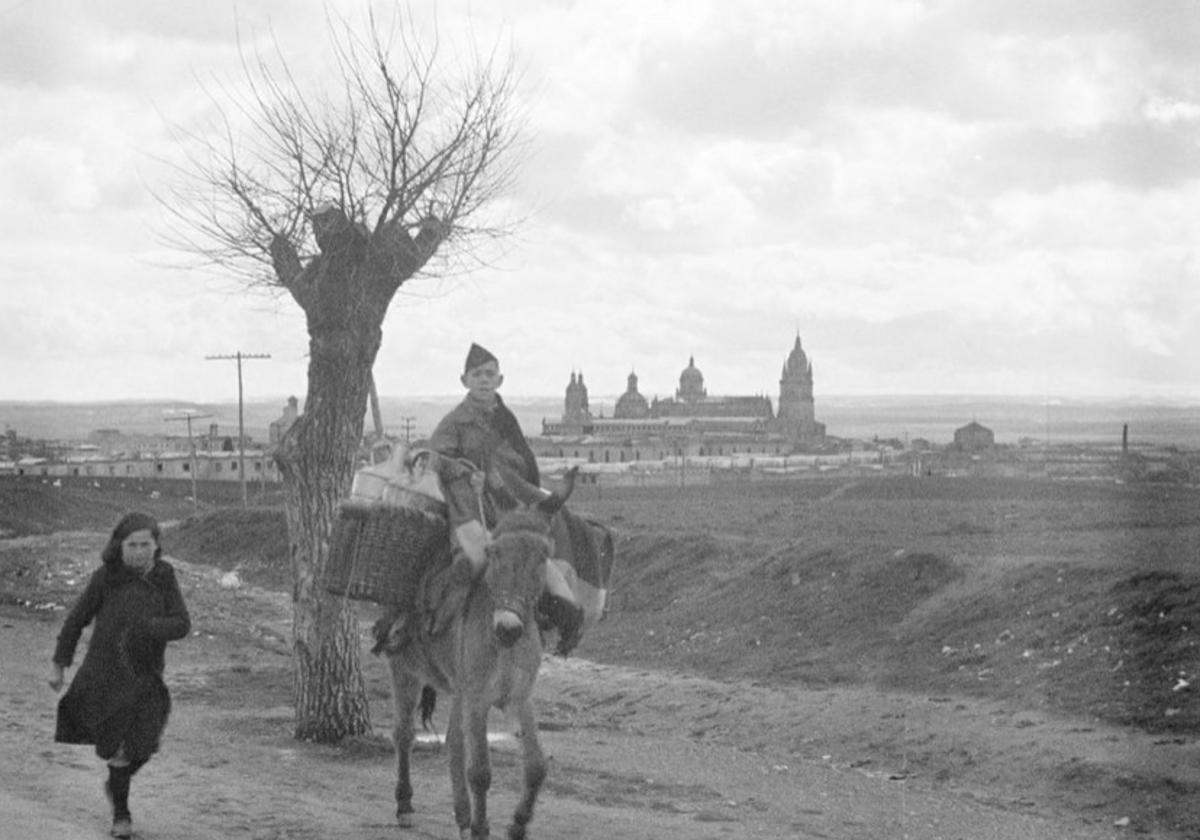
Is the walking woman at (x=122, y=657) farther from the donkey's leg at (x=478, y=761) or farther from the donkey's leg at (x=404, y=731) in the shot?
the donkey's leg at (x=404, y=731)

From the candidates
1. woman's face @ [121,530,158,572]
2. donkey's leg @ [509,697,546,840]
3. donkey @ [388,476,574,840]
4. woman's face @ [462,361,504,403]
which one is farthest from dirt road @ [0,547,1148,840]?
woman's face @ [462,361,504,403]

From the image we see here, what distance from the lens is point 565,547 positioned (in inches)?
384

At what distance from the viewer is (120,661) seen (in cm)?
883

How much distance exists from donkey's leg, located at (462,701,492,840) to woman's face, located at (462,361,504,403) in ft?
6.24

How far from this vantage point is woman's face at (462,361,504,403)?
9.82 metres

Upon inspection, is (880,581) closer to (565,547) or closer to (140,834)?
(565,547)

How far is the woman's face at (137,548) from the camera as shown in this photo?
8781mm

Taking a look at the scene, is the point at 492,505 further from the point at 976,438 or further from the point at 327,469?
the point at 976,438

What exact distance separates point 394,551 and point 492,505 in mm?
777

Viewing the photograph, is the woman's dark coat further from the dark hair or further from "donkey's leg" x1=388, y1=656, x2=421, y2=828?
"donkey's leg" x1=388, y1=656, x2=421, y2=828

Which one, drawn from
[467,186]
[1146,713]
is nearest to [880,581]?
[1146,713]

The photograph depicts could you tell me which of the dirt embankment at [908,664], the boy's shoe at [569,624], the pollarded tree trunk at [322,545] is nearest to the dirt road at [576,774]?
the dirt embankment at [908,664]

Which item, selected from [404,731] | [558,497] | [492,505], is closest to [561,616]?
[558,497]

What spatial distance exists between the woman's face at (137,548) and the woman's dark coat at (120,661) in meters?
0.11
